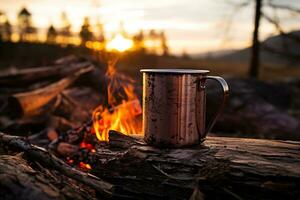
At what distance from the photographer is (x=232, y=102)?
705cm

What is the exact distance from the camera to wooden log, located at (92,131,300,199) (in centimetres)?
233

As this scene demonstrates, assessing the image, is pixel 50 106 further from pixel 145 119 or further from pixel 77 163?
pixel 145 119

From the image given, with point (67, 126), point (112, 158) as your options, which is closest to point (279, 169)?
point (112, 158)

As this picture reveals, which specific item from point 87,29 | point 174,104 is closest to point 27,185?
point 174,104

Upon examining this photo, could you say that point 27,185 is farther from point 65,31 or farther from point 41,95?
point 65,31

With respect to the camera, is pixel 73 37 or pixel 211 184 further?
pixel 73 37

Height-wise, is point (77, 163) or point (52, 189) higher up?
point (52, 189)

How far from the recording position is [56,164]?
9.04ft

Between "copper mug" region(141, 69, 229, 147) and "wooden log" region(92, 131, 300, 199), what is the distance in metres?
0.11

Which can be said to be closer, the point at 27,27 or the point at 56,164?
the point at 56,164

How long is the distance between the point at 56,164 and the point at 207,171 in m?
1.16

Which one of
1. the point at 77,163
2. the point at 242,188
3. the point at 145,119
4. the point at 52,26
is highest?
the point at 52,26

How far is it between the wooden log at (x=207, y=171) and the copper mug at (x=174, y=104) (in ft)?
0.37

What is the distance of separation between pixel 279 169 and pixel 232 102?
4766 mm
